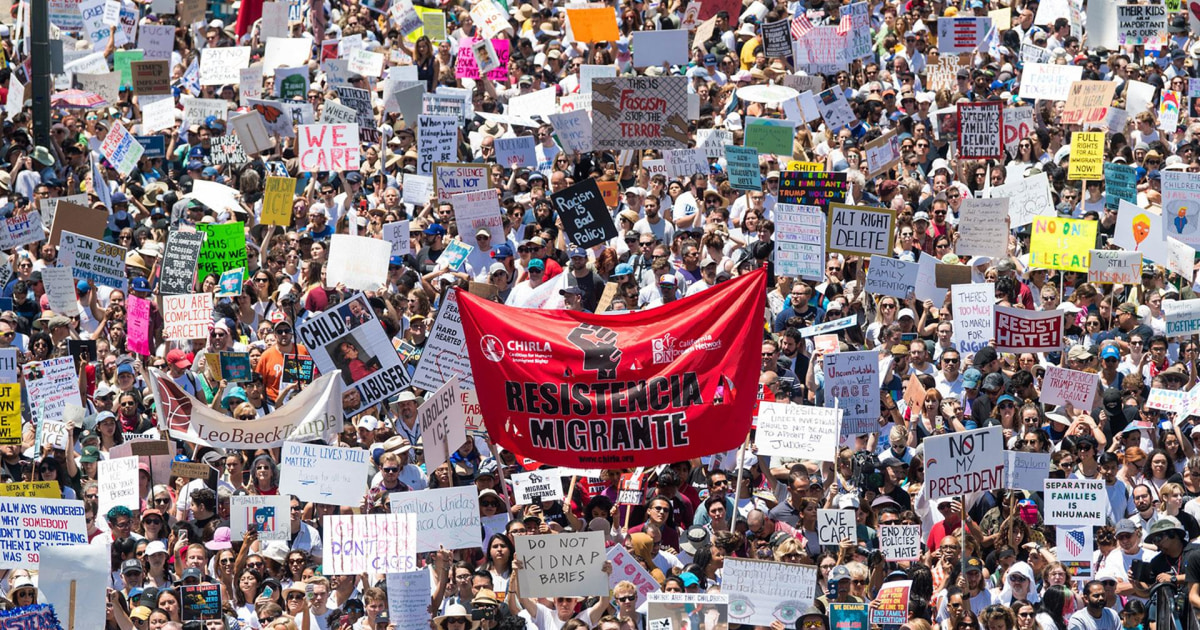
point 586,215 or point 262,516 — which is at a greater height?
point 586,215

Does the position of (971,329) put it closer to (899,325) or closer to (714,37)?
(899,325)

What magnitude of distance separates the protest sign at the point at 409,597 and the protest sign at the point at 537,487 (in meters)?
1.42

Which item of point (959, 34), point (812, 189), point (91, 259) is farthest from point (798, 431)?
point (959, 34)

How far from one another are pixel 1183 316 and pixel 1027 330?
116 centimetres

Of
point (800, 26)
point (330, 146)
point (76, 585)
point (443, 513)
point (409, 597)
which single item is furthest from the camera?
point (800, 26)

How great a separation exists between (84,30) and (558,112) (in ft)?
25.7

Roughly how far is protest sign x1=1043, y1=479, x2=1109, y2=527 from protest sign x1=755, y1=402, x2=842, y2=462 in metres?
1.50

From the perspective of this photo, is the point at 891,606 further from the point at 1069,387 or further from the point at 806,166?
the point at 806,166

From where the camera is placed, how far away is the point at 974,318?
1694 centimetres

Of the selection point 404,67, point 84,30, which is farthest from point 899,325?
point 84,30

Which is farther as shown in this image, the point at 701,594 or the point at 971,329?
the point at 971,329

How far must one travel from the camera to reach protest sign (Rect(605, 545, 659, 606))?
13.8 m

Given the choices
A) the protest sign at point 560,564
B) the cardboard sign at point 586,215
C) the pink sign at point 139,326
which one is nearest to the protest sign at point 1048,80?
the cardboard sign at point 586,215

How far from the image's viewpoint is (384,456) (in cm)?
1532
